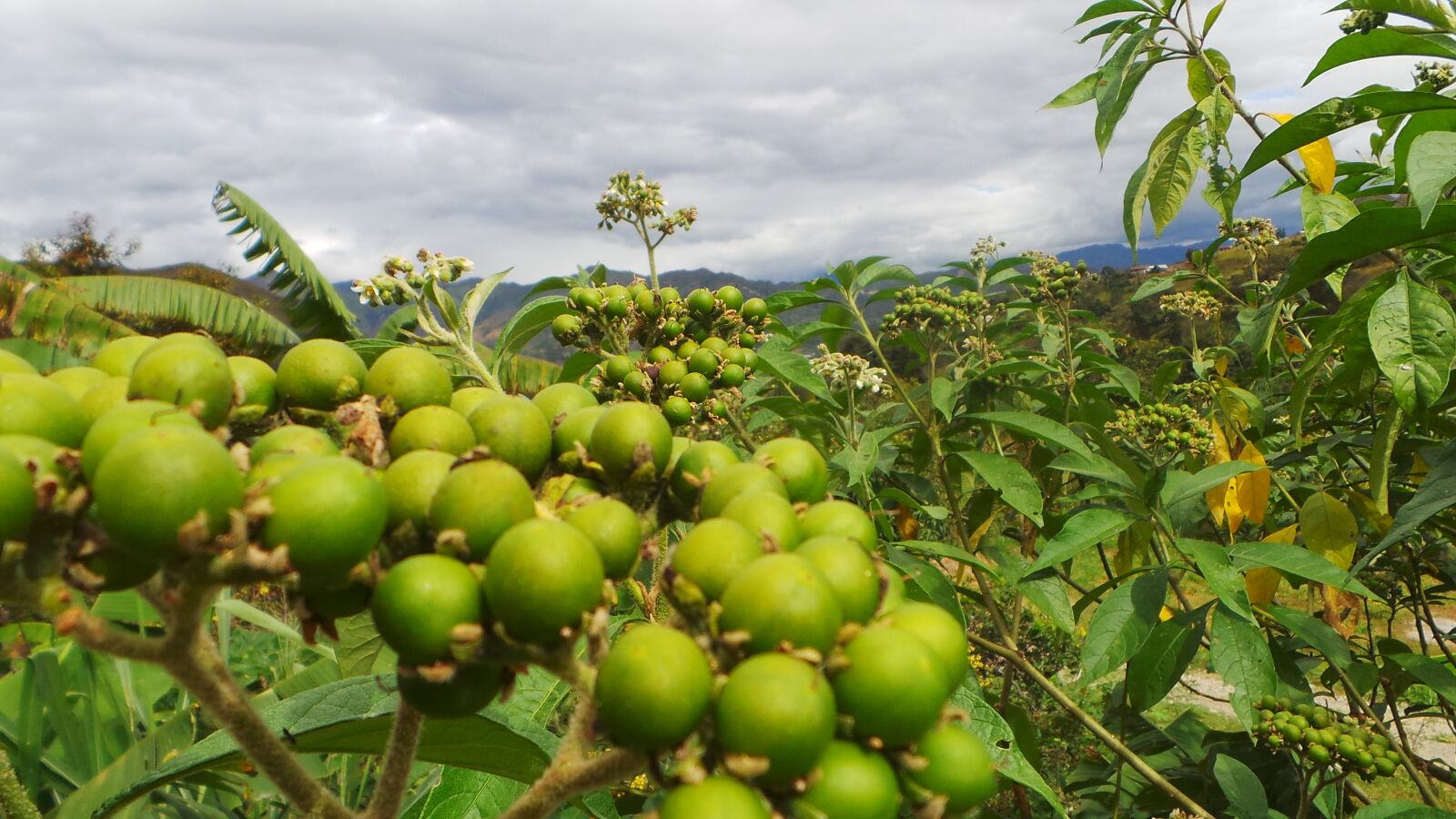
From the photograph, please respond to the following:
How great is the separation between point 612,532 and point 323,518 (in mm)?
366

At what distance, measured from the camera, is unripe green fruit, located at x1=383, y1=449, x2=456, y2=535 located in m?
1.16

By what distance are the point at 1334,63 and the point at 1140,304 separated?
35040 mm

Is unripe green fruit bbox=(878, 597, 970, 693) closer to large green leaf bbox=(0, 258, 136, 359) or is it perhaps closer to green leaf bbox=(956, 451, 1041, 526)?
green leaf bbox=(956, 451, 1041, 526)

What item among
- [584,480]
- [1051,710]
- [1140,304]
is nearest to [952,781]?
[584,480]

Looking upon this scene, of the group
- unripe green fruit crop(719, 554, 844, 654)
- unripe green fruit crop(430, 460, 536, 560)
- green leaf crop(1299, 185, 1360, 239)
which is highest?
green leaf crop(1299, 185, 1360, 239)

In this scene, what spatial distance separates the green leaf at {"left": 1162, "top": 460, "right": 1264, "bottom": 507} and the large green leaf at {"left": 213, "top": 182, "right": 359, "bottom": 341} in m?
18.3

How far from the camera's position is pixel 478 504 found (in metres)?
1.10

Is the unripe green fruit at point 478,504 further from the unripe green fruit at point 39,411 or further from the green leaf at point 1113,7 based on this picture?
the green leaf at point 1113,7

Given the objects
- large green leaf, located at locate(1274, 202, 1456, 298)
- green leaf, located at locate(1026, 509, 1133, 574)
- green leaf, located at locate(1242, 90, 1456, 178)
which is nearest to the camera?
large green leaf, located at locate(1274, 202, 1456, 298)

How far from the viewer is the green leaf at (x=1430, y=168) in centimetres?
212

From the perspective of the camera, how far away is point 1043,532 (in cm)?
449

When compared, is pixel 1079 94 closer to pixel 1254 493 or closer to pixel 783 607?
pixel 1254 493

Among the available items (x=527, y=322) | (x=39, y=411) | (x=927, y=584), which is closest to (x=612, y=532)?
(x=39, y=411)

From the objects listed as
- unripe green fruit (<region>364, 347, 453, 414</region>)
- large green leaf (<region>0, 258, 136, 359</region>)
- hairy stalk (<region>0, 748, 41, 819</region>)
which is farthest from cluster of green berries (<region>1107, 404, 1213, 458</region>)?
large green leaf (<region>0, 258, 136, 359</region>)
